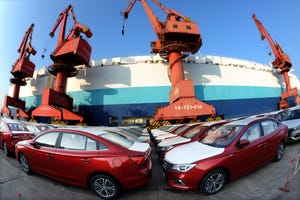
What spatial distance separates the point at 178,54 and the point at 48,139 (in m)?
14.9

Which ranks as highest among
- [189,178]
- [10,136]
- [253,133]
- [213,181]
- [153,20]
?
[153,20]

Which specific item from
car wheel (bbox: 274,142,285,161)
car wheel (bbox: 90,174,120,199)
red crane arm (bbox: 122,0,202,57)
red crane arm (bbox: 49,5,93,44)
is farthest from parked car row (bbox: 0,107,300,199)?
red crane arm (bbox: 49,5,93,44)

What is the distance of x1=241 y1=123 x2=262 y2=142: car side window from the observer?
383 centimetres

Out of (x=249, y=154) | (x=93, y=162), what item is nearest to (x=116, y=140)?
(x=93, y=162)

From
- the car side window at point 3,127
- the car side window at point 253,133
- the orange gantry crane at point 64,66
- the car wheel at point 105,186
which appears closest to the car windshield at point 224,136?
the car side window at point 253,133

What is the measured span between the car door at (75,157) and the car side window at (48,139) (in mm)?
297

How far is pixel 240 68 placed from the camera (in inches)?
869

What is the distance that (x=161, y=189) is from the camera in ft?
12.1

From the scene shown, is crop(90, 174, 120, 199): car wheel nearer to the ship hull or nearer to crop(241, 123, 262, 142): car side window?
crop(241, 123, 262, 142): car side window

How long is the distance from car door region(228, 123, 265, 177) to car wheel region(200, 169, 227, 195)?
0.28 metres

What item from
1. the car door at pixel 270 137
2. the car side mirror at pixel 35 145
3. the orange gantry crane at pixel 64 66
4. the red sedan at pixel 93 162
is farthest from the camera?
the orange gantry crane at pixel 64 66

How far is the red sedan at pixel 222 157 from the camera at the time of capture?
3143mm

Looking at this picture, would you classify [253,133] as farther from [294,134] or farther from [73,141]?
[73,141]

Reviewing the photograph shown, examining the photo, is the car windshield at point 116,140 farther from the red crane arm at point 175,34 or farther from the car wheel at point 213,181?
the red crane arm at point 175,34
